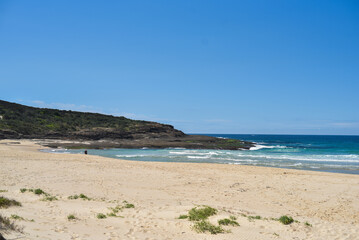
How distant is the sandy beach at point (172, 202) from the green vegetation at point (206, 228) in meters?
0.19

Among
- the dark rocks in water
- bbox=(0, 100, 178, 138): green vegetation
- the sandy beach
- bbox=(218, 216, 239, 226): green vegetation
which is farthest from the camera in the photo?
bbox=(0, 100, 178, 138): green vegetation

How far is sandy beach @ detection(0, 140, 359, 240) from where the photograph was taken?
305 inches

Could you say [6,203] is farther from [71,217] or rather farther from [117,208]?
[117,208]

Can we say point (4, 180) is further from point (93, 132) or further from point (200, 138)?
point (200, 138)

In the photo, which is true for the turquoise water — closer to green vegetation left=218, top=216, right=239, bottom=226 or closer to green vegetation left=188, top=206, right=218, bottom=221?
green vegetation left=188, top=206, right=218, bottom=221

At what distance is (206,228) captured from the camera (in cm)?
796

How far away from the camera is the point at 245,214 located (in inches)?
390

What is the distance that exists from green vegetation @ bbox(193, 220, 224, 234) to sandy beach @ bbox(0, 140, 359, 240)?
0.19m

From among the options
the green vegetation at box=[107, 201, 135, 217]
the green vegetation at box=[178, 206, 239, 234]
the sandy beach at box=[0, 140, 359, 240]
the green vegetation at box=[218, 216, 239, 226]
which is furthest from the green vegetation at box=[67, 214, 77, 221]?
the green vegetation at box=[218, 216, 239, 226]

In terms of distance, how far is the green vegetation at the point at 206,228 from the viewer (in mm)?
7846

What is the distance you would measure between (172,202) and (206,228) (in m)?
3.96

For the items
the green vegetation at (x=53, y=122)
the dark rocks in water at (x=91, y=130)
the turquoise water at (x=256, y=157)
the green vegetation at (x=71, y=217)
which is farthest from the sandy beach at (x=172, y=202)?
the green vegetation at (x=53, y=122)

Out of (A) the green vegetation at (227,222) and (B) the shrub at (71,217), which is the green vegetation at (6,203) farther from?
(A) the green vegetation at (227,222)

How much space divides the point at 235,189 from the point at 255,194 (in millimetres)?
1262
